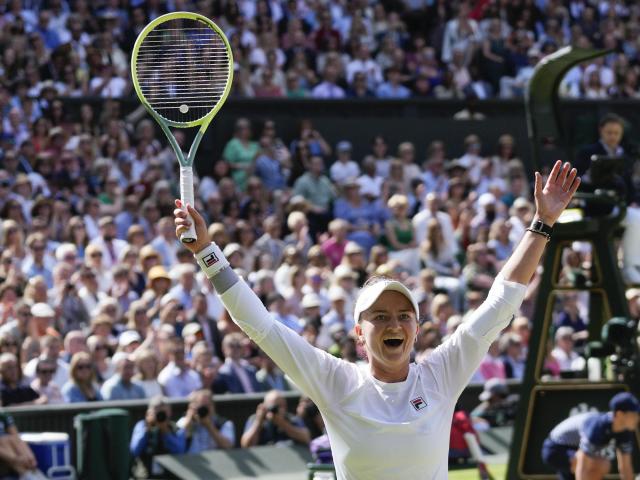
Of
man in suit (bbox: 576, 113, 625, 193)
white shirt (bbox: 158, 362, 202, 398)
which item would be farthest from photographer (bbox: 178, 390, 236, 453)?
man in suit (bbox: 576, 113, 625, 193)

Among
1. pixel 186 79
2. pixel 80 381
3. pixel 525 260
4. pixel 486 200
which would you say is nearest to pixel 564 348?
pixel 486 200

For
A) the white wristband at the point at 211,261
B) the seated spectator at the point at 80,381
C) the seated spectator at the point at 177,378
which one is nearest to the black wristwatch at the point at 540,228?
the white wristband at the point at 211,261

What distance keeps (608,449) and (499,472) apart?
2.13m

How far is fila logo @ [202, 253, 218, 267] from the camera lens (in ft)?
13.3

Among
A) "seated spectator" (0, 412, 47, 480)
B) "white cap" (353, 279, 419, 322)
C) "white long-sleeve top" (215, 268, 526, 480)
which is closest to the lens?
"white long-sleeve top" (215, 268, 526, 480)

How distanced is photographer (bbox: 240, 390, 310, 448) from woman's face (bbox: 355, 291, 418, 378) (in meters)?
7.02

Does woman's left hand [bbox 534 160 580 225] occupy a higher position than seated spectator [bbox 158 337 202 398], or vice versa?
woman's left hand [bbox 534 160 580 225]

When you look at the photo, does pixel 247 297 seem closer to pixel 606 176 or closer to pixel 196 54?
pixel 196 54

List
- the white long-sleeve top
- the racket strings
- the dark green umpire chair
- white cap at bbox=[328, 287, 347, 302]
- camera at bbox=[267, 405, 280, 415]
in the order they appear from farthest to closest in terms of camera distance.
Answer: white cap at bbox=[328, 287, 347, 302]
camera at bbox=[267, 405, 280, 415]
the dark green umpire chair
the racket strings
the white long-sleeve top

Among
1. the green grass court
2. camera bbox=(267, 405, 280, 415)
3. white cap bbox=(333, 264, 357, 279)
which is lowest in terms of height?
the green grass court

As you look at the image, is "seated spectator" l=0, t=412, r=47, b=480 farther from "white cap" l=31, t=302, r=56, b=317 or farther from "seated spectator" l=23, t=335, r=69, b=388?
"white cap" l=31, t=302, r=56, b=317

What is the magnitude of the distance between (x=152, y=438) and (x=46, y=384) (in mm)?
877

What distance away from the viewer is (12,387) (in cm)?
1041

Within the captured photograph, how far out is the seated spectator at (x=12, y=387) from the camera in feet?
33.5
